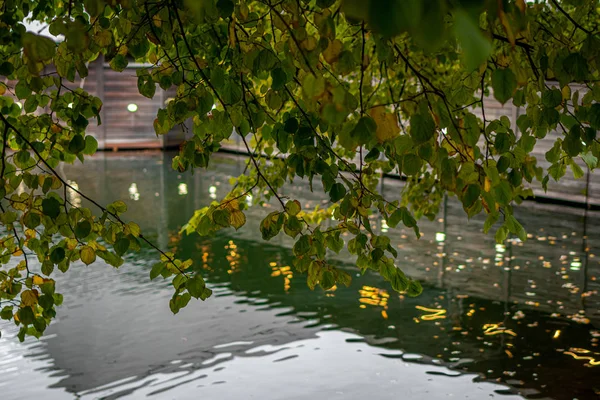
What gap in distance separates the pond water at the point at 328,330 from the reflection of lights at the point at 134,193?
2953 mm

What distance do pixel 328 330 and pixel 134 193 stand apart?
745 cm

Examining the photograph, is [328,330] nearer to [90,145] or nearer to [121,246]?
[90,145]

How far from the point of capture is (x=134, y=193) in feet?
44.7

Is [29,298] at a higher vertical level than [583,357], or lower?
higher

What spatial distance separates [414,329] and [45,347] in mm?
2720

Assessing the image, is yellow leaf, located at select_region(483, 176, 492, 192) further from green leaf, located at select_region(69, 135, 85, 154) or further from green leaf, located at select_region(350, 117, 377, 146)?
green leaf, located at select_region(69, 135, 85, 154)

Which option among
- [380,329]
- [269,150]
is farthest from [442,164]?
[380,329]

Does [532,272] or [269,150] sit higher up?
[269,150]

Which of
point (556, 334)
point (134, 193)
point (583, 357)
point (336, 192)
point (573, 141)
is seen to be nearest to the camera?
point (573, 141)

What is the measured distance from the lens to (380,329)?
Answer: 6801 millimetres

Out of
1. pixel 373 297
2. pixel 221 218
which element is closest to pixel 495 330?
pixel 373 297

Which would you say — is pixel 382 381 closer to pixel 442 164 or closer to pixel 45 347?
pixel 45 347

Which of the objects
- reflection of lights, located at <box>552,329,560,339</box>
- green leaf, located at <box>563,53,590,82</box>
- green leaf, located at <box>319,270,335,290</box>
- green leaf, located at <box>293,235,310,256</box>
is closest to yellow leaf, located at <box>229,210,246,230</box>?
green leaf, located at <box>293,235,310,256</box>

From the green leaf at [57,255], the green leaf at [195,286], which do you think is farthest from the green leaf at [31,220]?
the green leaf at [195,286]
